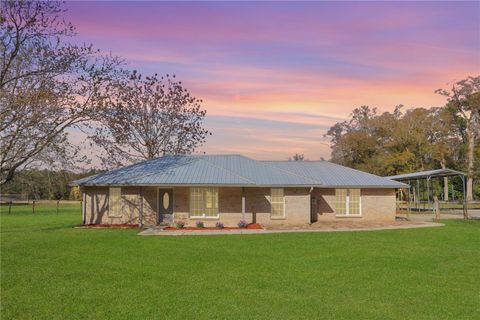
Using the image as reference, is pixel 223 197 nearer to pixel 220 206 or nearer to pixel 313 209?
pixel 220 206

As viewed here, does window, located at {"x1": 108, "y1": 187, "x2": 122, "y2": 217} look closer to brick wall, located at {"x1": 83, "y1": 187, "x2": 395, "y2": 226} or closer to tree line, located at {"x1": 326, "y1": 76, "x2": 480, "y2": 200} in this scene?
brick wall, located at {"x1": 83, "y1": 187, "x2": 395, "y2": 226}

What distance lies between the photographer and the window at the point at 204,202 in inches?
1075

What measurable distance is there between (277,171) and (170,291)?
2007cm

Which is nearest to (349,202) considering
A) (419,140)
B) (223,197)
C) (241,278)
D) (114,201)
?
(223,197)

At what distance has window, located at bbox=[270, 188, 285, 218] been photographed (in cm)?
2788

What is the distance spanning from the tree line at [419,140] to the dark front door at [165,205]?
37254mm

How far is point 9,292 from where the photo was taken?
1028 centimetres

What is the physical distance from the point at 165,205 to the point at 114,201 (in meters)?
3.07

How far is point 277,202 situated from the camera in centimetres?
2795

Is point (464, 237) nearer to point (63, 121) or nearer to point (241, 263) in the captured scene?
point (241, 263)

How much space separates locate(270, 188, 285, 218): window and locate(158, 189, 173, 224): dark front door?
19.7ft

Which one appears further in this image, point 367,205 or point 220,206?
point 367,205

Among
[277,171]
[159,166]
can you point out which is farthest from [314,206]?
[159,166]

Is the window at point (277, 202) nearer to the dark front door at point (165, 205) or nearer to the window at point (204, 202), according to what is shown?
the window at point (204, 202)
